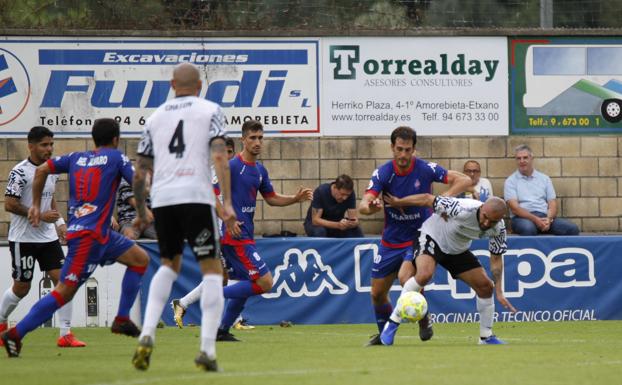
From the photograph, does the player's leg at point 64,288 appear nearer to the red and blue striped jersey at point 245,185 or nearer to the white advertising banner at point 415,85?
the red and blue striped jersey at point 245,185

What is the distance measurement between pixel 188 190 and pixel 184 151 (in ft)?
0.92

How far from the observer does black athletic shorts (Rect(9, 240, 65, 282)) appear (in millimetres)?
13250

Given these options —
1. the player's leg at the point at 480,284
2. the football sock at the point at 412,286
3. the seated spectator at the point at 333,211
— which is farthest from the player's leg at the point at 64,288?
the seated spectator at the point at 333,211

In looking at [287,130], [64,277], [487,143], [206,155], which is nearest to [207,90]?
[287,130]

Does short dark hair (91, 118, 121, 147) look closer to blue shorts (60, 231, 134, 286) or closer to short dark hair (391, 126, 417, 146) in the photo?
blue shorts (60, 231, 134, 286)

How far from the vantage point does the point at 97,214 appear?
11.0 metres

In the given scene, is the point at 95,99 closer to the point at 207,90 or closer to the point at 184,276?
the point at 207,90

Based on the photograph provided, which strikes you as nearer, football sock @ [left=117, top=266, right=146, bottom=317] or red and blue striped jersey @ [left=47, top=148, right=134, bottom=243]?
red and blue striped jersey @ [left=47, top=148, right=134, bottom=243]

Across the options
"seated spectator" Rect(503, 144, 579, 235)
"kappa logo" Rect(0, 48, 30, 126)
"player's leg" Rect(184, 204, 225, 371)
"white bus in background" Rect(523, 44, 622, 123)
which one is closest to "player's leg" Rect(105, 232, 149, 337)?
"player's leg" Rect(184, 204, 225, 371)

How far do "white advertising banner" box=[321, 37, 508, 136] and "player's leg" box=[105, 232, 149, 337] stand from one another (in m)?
8.54

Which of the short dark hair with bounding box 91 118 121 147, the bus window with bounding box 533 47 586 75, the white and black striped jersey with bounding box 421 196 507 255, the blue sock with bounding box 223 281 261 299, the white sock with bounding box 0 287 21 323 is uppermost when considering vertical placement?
the bus window with bounding box 533 47 586 75

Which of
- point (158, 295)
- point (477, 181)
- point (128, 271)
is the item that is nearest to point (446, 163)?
point (477, 181)

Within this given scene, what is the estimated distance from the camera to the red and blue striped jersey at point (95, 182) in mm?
10961

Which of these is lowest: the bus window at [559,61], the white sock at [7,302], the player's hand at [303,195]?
the white sock at [7,302]
